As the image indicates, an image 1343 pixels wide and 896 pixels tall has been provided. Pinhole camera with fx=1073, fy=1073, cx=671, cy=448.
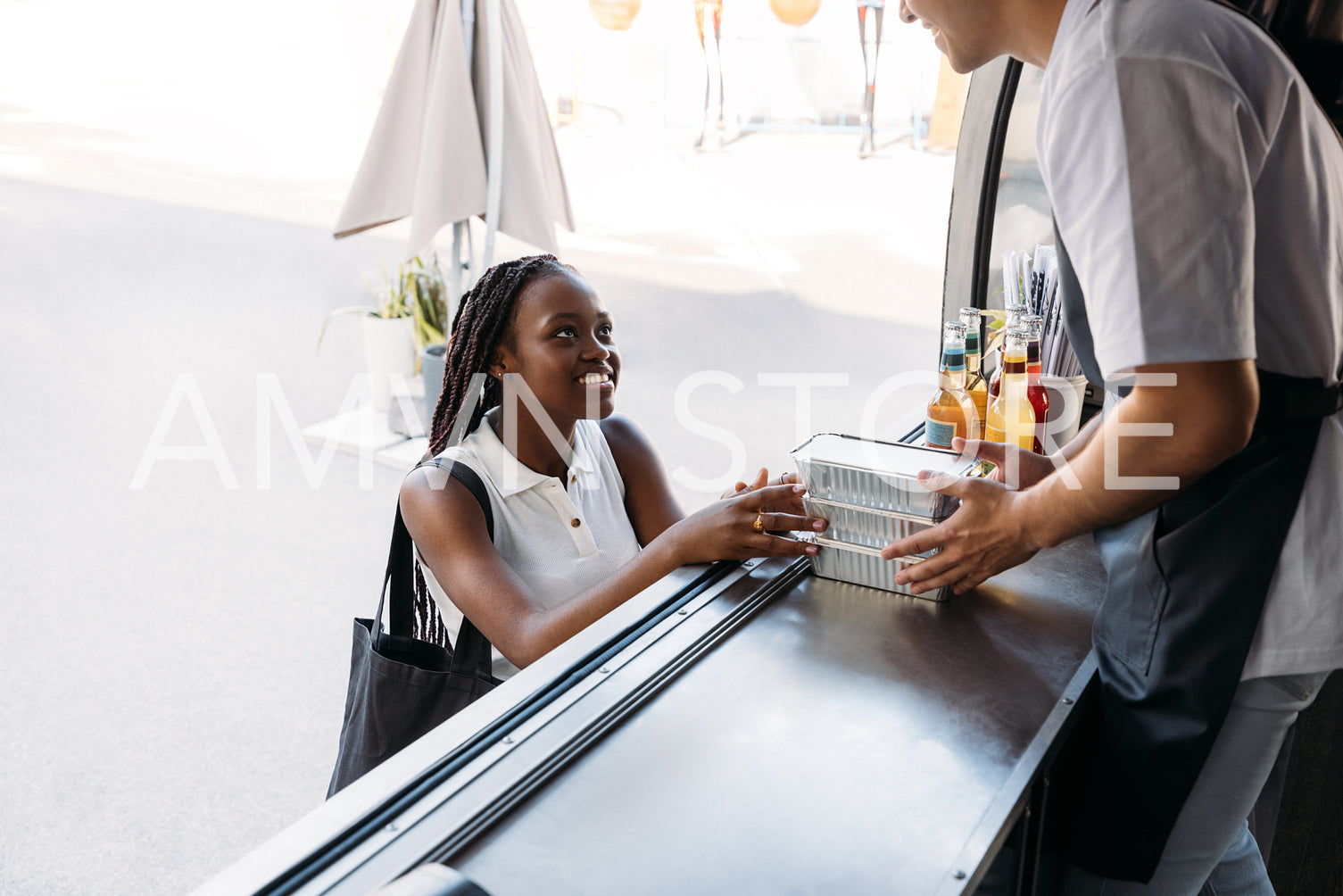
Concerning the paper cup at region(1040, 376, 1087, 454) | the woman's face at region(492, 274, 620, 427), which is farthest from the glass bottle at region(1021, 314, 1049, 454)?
the woman's face at region(492, 274, 620, 427)

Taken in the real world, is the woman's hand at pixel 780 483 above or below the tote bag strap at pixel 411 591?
above

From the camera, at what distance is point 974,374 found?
1.67 metres

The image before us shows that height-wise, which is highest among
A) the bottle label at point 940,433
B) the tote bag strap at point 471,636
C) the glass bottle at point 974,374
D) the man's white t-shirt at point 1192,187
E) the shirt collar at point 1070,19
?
the shirt collar at point 1070,19

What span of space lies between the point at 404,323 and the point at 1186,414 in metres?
3.63

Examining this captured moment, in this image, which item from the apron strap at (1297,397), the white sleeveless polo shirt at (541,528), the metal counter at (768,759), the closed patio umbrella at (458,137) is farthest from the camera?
the closed patio umbrella at (458,137)

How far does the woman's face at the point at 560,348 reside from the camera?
1524 millimetres

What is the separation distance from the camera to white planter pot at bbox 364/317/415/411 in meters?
4.16

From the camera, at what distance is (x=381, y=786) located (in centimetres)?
86

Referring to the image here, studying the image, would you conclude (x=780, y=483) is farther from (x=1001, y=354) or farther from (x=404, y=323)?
(x=404, y=323)

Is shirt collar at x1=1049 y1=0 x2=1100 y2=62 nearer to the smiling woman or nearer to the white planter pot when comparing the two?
the smiling woman

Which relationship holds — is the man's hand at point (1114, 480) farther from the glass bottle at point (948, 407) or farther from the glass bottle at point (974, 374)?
the glass bottle at point (974, 374)

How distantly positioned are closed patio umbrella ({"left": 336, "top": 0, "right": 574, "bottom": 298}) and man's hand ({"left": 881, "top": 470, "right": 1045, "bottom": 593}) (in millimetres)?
2581

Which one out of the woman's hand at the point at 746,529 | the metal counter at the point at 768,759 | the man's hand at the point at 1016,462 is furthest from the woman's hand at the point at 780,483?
the man's hand at the point at 1016,462

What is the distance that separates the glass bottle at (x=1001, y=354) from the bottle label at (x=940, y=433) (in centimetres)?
13
